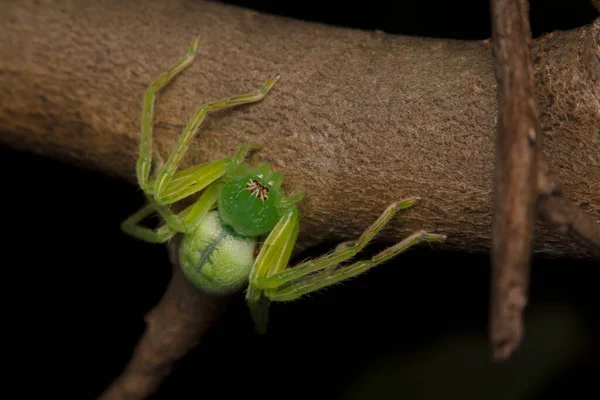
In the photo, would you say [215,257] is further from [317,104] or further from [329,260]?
[317,104]

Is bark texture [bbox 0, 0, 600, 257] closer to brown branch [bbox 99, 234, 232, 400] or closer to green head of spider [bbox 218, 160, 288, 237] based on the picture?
green head of spider [bbox 218, 160, 288, 237]

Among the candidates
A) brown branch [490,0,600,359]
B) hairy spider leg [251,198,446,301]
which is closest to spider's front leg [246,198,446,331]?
hairy spider leg [251,198,446,301]

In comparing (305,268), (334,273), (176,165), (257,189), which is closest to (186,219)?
(176,165)

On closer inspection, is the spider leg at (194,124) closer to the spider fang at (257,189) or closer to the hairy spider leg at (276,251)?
the spider fang at (257,189)

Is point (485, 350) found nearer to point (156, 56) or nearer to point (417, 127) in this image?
point (417, 127)

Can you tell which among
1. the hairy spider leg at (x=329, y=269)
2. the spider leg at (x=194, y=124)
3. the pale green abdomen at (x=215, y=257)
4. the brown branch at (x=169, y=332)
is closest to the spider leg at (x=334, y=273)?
the hairy spider leg at (x=329, y=269)
